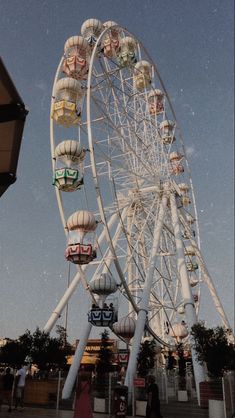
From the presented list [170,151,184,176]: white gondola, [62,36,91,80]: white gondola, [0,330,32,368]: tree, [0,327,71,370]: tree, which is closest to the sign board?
[0,327,71,370]: tree

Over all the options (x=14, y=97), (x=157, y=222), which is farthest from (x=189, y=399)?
(x=14, y=97)

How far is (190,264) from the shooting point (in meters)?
37.2

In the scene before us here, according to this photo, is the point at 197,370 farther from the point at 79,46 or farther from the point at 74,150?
the point at 79,46

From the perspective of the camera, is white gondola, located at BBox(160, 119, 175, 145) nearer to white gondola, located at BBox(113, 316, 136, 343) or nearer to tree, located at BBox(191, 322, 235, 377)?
white gondola, located at BBox(113, 316, 136, 343)

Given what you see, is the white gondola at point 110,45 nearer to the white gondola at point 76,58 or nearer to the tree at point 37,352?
the white gondola at point 76,58

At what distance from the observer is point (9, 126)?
411cm

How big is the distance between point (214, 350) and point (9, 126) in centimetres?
1450

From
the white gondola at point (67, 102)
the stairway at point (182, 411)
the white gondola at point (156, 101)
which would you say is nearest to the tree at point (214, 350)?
the stairway at point (182, 411)

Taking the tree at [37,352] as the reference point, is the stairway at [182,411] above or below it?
below

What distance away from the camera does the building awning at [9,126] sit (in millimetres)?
3852

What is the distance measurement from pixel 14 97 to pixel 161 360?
3339 cm

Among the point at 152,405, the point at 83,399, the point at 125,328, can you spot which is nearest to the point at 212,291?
the point at 125,328

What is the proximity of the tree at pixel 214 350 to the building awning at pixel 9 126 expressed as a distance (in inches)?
546

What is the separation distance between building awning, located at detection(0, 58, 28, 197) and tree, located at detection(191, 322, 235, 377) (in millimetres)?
13881
